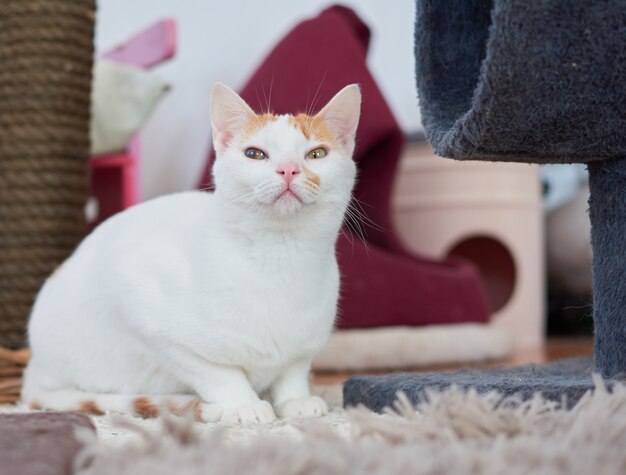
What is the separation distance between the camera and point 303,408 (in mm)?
1054

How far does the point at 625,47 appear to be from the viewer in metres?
0.83

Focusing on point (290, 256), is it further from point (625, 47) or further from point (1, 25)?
point (1, 25)

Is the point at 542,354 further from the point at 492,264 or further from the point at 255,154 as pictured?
the point at 255,154

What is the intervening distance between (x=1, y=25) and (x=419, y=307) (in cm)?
114

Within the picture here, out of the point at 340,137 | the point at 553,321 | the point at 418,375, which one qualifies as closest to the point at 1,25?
the point at 340,137

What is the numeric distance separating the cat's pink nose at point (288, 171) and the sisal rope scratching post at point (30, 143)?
2.49ft

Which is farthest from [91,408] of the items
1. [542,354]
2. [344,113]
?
[542,354]

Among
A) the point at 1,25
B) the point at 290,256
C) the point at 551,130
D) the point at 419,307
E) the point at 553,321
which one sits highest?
the point at 1,25

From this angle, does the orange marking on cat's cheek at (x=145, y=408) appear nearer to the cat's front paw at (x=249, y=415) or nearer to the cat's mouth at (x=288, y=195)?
the cat's front paw at (x=249, y=415)

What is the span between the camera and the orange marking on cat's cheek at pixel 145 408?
1056mm

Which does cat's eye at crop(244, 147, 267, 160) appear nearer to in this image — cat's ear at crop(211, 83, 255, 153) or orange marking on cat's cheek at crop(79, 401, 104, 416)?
cat's ear at crop(211, 83, 255, 153)

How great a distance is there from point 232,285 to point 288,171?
164mm

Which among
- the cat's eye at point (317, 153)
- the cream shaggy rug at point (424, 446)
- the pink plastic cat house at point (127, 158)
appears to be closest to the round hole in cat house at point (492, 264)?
the pink plastic cat house at point (127, 158)

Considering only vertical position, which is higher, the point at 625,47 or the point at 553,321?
the point at 625,47
